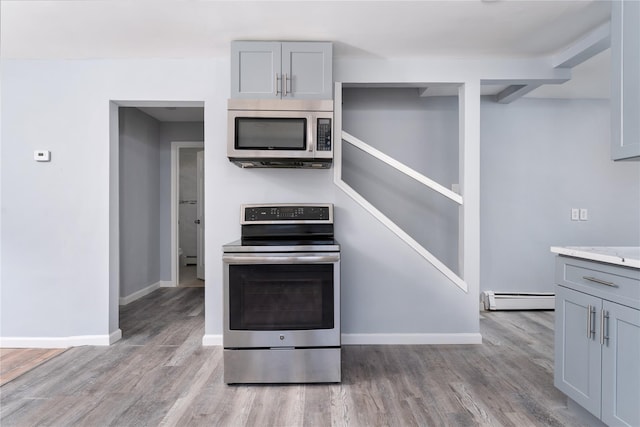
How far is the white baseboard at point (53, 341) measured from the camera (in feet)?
9.96

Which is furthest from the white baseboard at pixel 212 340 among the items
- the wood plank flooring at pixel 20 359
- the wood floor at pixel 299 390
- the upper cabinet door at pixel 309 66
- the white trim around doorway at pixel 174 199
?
the white trim around doorway at pixel 174 199

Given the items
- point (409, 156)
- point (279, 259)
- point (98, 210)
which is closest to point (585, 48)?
point (409, 156)

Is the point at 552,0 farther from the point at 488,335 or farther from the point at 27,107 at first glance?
the point at 27,107

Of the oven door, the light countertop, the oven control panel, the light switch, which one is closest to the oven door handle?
the oven door

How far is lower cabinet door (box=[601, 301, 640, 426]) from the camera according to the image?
5.24 feet

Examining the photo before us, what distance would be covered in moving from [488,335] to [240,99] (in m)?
2.77

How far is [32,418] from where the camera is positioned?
6.58ft

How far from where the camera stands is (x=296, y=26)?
2553mm

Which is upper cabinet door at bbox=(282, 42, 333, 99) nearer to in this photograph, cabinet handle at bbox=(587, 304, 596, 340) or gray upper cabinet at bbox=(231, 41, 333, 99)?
gray upper cabinet at bbox=(231, 41, 333, 99)

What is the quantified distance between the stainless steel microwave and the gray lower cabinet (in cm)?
164

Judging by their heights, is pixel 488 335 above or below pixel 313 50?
below

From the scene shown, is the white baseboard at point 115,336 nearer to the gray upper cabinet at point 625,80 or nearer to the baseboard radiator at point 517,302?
the baseboard radiator at point 517,302

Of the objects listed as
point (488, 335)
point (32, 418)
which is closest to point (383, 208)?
point (488, 335)

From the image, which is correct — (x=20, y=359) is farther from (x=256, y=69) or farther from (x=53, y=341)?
(x=256, y=69)
